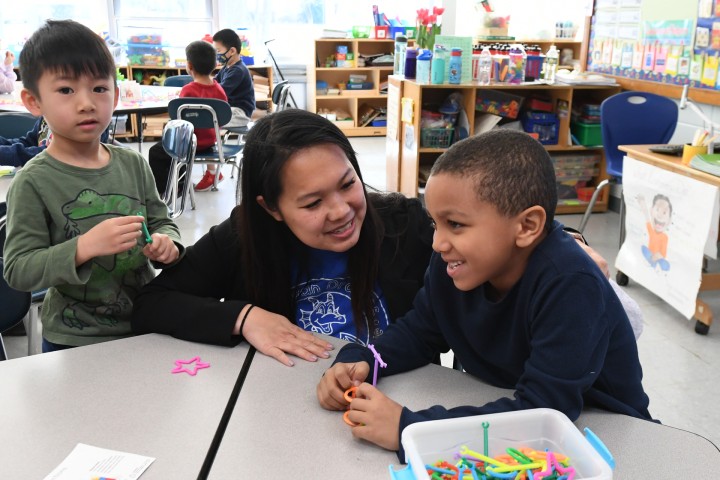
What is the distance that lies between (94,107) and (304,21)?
7.02 metres

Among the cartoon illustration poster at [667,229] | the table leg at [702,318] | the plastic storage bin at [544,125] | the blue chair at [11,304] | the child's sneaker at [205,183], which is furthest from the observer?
the child's sneaker at [205,183]

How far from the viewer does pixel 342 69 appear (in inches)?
294

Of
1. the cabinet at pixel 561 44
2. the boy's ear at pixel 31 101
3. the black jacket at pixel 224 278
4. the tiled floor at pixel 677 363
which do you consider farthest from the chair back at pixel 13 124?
the cabinet at pixel 561 44

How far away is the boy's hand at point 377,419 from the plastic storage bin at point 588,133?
13.2 ft

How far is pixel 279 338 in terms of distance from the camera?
111 cm

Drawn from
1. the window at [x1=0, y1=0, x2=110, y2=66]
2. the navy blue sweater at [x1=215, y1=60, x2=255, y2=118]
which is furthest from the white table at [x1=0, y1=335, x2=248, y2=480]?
the window at [x1=0, y1=0, x2=110, y2=66]

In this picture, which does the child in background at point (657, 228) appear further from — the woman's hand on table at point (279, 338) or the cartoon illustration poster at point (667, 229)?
the woman's hand on table at point (279, 338)

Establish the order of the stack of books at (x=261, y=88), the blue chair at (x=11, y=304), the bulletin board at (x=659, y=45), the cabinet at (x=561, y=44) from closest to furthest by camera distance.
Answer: the blue chair at (x=11, y=304) < the bulletin board at (x=659, y=45) < the cabinet at (x=561, y=44) < the stack of books at (x=261, y=88)

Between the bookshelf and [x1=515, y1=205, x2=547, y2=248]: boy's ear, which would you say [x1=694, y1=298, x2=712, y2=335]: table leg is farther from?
the bookshelf

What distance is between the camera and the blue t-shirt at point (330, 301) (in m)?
1.27

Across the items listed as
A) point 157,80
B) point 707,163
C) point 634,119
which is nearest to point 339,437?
point 707,163

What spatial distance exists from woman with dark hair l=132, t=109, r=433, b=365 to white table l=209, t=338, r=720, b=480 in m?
0.14

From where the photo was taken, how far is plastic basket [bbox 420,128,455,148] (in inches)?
169

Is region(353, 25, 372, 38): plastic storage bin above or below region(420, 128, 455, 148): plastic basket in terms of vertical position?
above
